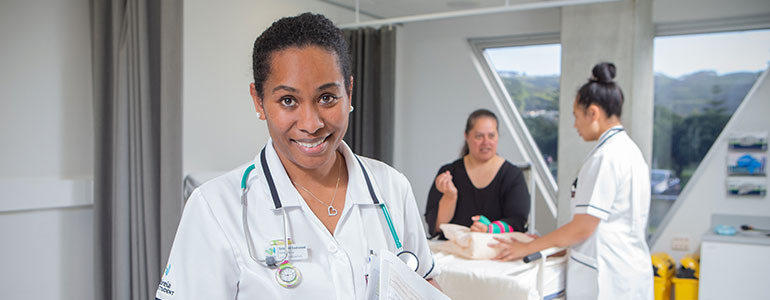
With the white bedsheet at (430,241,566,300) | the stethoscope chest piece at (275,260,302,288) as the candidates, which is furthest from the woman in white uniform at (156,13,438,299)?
the white bedsheet at (430,241,566,300)

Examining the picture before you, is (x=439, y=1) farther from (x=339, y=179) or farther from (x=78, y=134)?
(x=339, y=179)

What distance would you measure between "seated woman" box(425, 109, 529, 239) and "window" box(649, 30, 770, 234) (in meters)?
2.38

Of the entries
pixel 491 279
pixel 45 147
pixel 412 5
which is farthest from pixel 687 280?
pixel 45 147

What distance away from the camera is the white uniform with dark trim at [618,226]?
8.11 ft

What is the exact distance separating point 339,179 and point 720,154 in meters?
4.15

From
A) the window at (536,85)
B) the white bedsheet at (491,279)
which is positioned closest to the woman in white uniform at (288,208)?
the white bedsheet at (491,279)

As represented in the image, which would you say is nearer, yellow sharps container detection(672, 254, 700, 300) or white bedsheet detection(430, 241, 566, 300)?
white bedsheet detection(430, 241, 566, 300)

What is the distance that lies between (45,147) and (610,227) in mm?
2853

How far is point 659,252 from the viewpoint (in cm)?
449

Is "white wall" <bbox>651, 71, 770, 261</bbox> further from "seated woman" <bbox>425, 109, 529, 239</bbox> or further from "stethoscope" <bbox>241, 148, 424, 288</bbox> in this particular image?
"stethoscope" <bbox>241, 148, 424, 288</bbox>

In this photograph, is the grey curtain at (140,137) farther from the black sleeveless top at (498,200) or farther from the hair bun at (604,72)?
the hair bun at (604,72)

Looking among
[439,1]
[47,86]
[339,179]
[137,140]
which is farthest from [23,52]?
[439,1]

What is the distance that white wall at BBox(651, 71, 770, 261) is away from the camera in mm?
4156

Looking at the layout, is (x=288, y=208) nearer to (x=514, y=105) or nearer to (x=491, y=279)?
(x=491, y=279)
